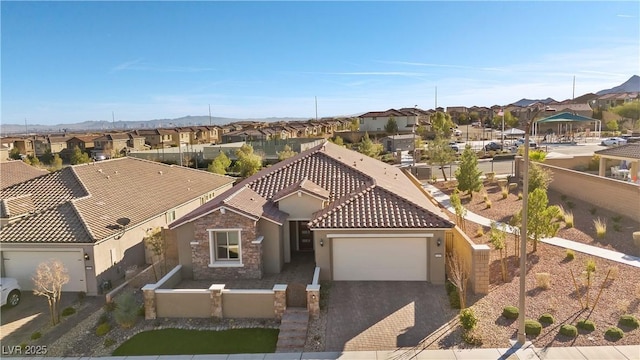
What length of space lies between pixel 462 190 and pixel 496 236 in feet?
50.3

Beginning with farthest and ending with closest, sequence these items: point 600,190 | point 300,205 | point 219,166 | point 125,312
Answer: point 219,166 → point 600,190 → point 300,205 → point 125,312

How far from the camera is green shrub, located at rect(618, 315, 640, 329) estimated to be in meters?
14.3

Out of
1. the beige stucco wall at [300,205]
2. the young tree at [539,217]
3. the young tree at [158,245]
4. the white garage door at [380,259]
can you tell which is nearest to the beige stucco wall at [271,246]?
the beige stucco wall at [300,205]

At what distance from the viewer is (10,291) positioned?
763 inches

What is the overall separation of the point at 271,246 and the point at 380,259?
16.2ft

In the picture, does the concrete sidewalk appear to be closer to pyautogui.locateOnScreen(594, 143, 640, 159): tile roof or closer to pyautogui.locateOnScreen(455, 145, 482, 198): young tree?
pyautogui.locateOnScreen(455, 145, 482, 198): young tree

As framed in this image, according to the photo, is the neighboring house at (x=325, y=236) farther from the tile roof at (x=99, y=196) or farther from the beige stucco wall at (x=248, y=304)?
the tile roof at (x=99, y=196)

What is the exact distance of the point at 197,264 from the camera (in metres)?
19.3

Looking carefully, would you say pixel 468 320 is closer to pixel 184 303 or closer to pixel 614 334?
pixel 614 334

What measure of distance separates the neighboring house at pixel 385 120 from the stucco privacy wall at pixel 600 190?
187 ft

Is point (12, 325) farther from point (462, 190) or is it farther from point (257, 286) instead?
point (462, 190)

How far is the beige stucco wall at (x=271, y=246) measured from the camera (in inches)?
771

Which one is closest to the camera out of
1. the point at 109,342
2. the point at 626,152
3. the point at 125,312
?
the point at 109,342

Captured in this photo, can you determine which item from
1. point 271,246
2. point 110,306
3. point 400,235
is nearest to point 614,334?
point 400,235
